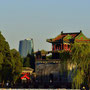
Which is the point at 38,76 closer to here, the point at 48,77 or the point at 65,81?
the point at 48,77

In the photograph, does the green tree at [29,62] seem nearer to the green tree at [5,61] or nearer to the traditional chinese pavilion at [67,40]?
the traditional chinese pavilion at [67,40]

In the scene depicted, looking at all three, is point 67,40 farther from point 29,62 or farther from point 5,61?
point 29,62

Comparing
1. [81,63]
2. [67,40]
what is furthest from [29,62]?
[81,63]

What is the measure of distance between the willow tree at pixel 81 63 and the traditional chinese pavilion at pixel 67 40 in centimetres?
2130

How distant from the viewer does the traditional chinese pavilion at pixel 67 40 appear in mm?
56750

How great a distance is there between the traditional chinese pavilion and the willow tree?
69.9 ft

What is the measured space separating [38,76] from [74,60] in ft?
70.8

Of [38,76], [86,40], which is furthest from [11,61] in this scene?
[86,40]

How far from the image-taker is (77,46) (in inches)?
1390

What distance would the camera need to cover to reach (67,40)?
186ft

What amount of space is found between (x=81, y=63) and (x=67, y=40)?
22.4 metres

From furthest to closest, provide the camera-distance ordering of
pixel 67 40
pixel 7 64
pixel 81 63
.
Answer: pixel 67 40 < pixel 7 64 < pixel 81 63

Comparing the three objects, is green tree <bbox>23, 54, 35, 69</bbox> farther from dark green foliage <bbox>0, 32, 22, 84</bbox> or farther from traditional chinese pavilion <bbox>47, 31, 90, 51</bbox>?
dark green foliage <bbox>0, 32, 22, 84</bbox>

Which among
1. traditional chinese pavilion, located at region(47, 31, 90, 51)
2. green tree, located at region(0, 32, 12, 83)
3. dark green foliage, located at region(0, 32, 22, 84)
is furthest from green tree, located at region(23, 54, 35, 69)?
green tree, located at region(0, 32, 12, 83)
